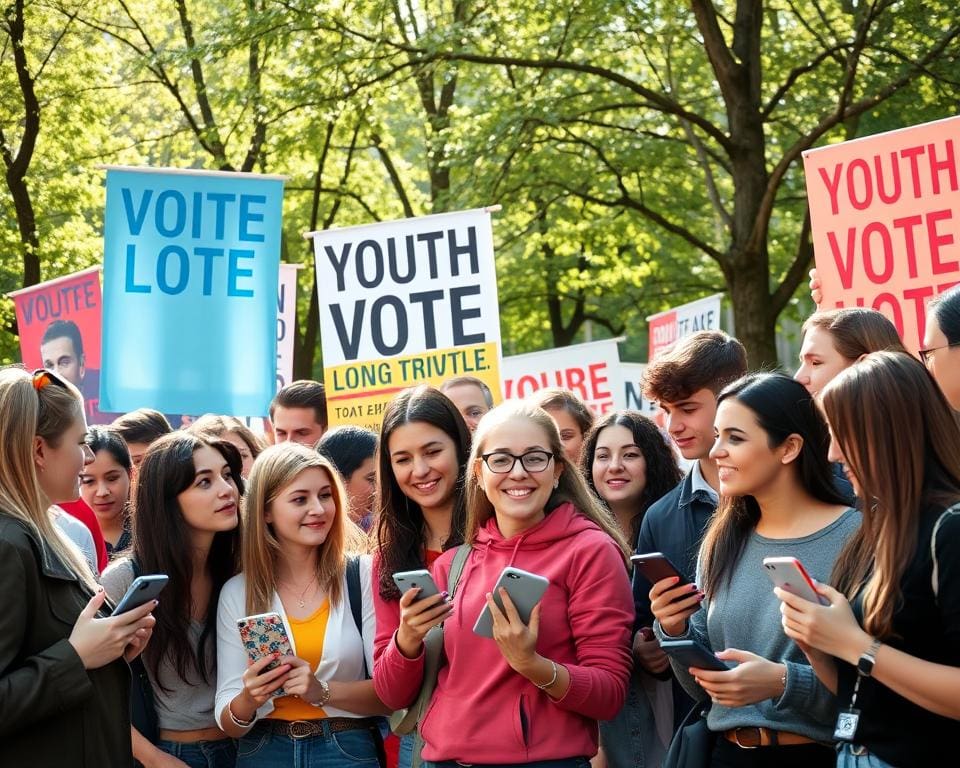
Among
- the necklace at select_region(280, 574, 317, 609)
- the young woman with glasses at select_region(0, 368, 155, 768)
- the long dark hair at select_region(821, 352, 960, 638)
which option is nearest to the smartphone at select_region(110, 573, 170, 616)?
the young woman with glasses at select_region(0, 368, 155, 768)

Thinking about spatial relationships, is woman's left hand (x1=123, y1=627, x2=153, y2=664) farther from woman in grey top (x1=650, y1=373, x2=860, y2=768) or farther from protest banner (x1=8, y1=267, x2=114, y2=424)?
protest banner (x1=8, y1=267, x2=114, y2=424)

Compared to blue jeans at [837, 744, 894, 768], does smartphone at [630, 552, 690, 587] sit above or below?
above

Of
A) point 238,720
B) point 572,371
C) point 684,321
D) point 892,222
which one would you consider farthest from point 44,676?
point 684,321

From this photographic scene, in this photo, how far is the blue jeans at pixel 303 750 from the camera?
477cm

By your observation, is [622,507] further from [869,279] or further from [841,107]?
[841,107]

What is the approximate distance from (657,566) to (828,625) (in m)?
0.64

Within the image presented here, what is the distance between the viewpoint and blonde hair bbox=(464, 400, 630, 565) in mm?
4531

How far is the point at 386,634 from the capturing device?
4.72 metres

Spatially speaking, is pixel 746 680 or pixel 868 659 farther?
pixel 746 680

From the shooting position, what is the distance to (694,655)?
378 centimetres

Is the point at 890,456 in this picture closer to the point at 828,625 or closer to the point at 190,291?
the point at 828,625

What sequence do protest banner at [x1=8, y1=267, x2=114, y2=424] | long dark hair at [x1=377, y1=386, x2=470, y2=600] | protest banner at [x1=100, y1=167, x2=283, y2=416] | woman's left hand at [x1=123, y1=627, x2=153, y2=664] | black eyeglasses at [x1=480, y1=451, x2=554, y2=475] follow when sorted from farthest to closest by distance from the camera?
protest banner at [x1=8, y1=267, x2=114, y2=424] < protest banner at [x1=100, y1=167, x2=283, y2=416] < long dark hair at [x1=377, y1=386, x2=470, y2=600] < black eyeglasses at [x1=480, y1=451, x2=554, y2=475] < woman's left hand at [x1=123, y1=627, x2=153, y2=664]

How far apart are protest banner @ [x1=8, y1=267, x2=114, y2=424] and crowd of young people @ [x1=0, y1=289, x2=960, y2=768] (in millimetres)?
5824

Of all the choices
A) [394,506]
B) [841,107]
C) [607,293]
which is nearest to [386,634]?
[394,506]
